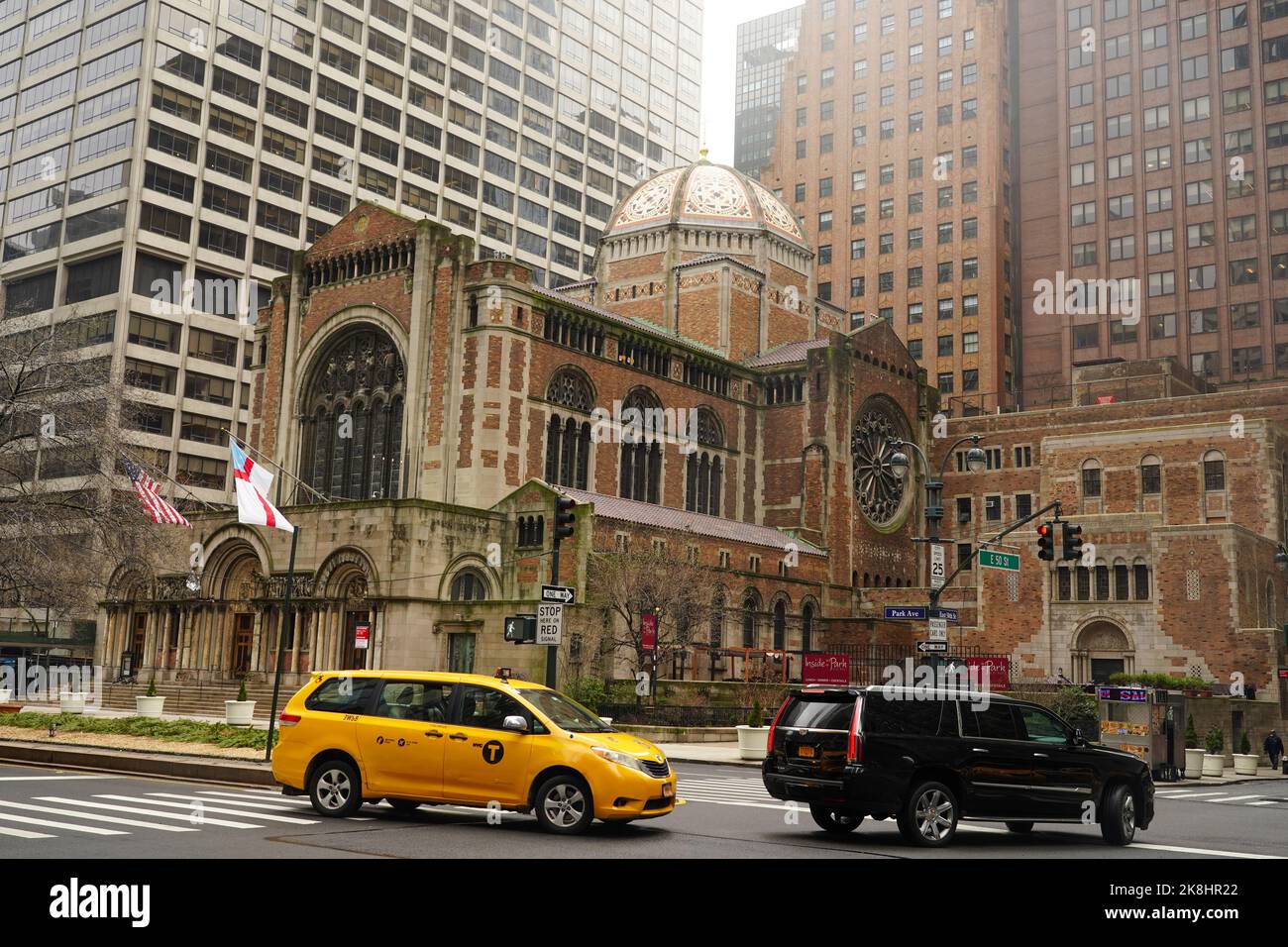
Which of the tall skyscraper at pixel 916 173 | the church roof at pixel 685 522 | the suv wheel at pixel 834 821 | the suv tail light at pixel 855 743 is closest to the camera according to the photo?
the suv tail light at pixel 855 743

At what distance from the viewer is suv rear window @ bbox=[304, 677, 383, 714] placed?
1577cm

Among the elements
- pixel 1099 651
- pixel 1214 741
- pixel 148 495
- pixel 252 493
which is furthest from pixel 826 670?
pixel 148 495

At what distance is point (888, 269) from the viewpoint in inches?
3841

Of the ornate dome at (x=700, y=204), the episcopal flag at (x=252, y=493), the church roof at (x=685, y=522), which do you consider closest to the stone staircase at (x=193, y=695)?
the church roof at (x=685, y=522)

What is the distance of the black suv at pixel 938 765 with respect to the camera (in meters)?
14.7

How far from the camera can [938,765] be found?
14812 mm

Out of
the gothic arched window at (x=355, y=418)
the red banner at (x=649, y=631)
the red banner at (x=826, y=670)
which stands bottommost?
the red banner at (x=826, y=670)

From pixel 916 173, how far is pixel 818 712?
88.0 meters

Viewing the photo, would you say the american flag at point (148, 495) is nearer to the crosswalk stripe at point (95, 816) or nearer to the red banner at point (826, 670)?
the crosswalk stripe at point (95, 816)

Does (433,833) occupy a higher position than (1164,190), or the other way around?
(1164,190)

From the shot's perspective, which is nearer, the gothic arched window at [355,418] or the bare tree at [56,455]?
the bare tree at [56,455]

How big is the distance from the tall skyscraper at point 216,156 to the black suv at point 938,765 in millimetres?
61672

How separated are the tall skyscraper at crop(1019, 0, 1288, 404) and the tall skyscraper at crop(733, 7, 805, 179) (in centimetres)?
4133

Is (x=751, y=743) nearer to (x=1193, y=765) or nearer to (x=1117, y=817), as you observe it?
(x=1193, y=765)
